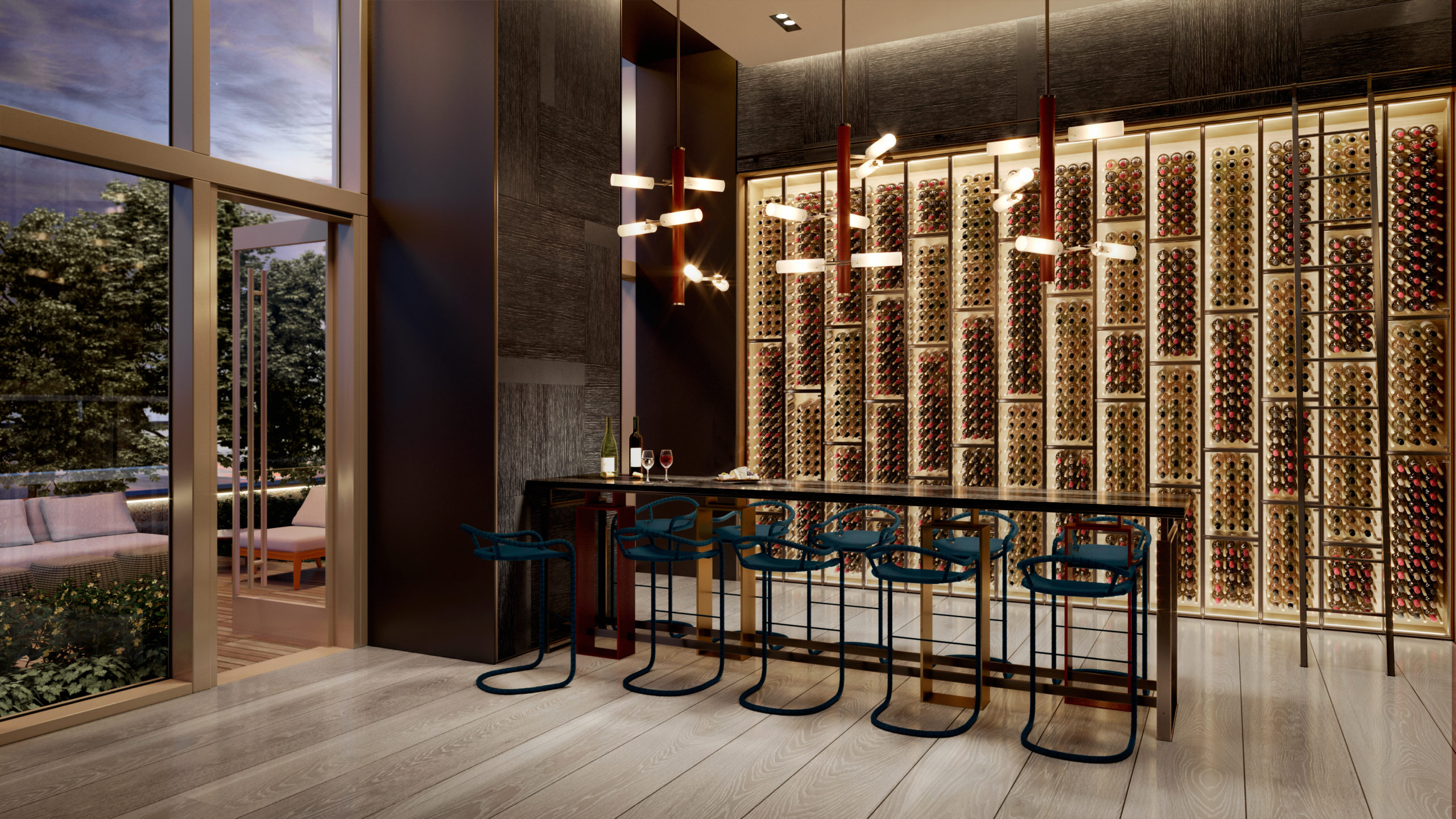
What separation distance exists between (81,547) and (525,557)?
1722mm

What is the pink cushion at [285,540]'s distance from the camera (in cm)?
459

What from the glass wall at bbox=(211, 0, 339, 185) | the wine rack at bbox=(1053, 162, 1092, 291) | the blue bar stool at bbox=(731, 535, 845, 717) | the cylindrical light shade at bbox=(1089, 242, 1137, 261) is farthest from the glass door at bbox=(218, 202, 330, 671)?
the wine rack at bbox=(1053, 162, 1092, 291)

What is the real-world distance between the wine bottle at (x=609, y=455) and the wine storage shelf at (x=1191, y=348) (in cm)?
166

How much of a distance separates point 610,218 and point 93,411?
2.67 meters

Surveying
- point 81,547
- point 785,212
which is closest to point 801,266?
point 785,212

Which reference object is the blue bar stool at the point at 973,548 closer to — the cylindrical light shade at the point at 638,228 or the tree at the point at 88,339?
the cylindrical light shade at the point at 638,228

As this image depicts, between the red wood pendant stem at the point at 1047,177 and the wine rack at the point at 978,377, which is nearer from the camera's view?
the red wood pendant stem at the point at 1047,177

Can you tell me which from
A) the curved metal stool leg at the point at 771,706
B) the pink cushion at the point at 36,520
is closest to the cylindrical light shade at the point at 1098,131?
the curved metal stool leg at the point at 771,706

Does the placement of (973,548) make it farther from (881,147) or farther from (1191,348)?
(1191,348)

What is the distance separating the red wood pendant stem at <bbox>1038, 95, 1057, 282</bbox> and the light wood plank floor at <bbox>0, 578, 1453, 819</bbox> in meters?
1.74

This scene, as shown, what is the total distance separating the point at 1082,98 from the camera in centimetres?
529

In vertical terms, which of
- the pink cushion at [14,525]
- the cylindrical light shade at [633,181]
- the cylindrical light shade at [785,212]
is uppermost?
the cylindrical light shade at [633,181]

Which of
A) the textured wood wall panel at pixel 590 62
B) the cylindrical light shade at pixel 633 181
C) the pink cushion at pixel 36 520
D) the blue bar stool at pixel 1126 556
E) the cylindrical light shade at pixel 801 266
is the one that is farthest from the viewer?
the textured wood wall panel at pixel 590 62

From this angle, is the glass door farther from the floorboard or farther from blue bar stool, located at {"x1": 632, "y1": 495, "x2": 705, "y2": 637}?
the floorboard
